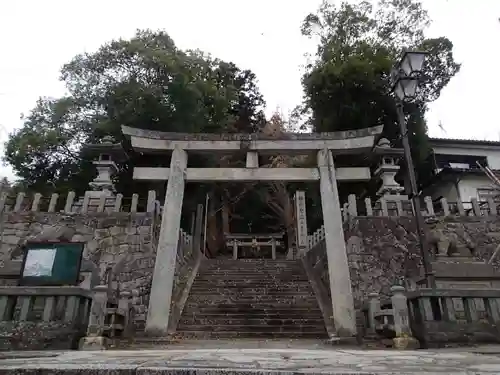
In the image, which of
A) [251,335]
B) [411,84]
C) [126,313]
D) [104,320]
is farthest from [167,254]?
[411,84]

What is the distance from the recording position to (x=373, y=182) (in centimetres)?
1848

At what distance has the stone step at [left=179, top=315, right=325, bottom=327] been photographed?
946 cm

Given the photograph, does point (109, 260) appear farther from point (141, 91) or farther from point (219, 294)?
point (141, 91)

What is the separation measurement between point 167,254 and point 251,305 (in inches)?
120

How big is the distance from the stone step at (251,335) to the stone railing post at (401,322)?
2891 millimetres

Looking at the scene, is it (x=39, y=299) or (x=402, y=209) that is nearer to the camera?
(x=39, y=299)

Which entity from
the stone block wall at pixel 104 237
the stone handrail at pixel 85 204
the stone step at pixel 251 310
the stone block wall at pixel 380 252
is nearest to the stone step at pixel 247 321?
the stone step at pixel 251 310

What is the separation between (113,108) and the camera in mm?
18031

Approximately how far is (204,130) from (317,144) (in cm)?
987

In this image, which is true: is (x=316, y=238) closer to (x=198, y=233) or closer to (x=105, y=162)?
(x=198, y=233)

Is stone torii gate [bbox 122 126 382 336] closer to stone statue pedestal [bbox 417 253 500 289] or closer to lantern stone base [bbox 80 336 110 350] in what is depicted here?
lantern stone base [bbox 80 336 110 350]

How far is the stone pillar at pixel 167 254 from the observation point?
27.7ft

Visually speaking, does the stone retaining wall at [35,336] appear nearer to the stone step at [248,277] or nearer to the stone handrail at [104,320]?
the stone handrail at [104,320]

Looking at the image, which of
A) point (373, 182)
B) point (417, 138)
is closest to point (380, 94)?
point (417, 138)
